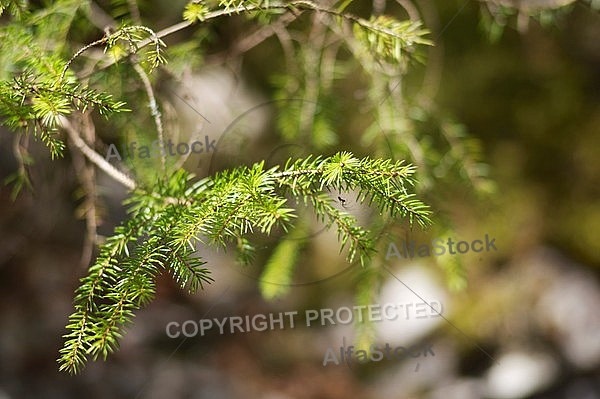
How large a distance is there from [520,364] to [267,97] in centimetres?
96

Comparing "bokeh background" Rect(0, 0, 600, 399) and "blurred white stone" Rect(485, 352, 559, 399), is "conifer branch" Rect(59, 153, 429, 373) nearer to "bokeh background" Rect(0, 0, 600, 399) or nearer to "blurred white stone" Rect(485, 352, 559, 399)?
"bokeh background" Rect(0, 0, 600, 399)

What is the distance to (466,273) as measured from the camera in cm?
125

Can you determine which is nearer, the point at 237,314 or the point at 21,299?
the point at 237,314

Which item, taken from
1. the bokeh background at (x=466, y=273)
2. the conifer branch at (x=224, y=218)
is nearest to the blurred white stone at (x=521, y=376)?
the bokeh background at (x=466, y=273)

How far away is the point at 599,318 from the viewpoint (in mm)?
1321

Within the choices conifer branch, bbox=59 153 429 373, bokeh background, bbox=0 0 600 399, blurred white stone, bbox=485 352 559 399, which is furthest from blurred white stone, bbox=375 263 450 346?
conifer branch, bbox=59 153 429 373

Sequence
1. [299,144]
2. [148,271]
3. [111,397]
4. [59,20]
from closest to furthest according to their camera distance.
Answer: [148,271] → [59,20] → [299,144] → [111,397]

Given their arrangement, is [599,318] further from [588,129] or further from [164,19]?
[164,19]

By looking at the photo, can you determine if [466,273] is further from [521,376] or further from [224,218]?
[224,218]

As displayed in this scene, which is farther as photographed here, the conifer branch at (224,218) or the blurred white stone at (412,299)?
the blurred white stone at (412,299)

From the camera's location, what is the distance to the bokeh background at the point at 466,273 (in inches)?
51.7

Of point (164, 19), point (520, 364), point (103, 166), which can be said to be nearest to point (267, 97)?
point (164, 19)

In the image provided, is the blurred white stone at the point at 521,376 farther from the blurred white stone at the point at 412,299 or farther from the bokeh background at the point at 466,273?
the blurred white stone at the point at 412,299

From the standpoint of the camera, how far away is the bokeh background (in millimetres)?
1313
